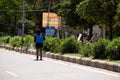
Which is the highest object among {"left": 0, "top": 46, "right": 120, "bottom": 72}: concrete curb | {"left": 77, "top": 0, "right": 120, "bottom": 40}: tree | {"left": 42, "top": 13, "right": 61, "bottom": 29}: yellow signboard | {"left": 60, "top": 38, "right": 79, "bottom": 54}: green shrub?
{"left": 77, "top": 0, "right": 120, "bottom": 40}: tree

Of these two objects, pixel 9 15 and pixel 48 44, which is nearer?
pixel 48 44

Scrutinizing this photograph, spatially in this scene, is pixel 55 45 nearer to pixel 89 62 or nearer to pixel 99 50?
pixel 99 50

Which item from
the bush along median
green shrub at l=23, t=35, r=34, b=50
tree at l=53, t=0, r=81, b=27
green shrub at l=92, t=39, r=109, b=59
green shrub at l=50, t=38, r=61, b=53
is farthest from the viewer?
tree at l=53, t=0, r=81, b=27

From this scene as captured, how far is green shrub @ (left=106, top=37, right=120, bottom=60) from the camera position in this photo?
18156 millimetres

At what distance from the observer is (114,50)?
18156mm

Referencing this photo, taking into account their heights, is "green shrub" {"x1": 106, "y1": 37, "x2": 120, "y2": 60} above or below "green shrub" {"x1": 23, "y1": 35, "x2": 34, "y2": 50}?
above

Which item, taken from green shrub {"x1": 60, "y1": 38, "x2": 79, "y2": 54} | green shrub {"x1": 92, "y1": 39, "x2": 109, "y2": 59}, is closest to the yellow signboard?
green shrub {"x1": 60, "y1": 38, "x2": 79, "y2": 54}

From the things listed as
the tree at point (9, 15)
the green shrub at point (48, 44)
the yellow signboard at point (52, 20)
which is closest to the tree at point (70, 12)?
the yellow signboard at point (52, 20)

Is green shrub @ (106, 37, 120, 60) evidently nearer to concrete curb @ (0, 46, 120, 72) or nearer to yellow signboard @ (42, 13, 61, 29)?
concrete curb @ (0, 46, 120, 72)

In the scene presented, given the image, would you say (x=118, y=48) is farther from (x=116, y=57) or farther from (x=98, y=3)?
(x=98, y=3)

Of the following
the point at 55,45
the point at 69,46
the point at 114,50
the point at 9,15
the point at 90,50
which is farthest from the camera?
the point at 9,15

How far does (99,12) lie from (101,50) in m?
13.4

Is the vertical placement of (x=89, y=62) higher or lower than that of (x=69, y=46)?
lower

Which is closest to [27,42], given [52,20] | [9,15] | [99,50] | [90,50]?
[90,50]
